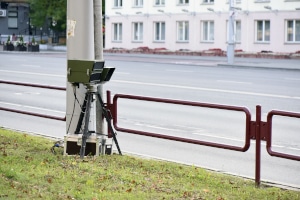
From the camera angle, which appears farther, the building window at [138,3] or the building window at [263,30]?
the building window at [138,3]

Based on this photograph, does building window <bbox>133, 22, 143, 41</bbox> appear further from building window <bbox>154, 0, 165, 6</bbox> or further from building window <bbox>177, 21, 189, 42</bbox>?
building window <bbox>177, 21, 189, 42</bbox>

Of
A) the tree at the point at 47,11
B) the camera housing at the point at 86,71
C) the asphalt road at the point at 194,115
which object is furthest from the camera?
the tree at the point at 47,11

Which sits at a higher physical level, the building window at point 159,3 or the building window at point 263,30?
the building window at point 159,3

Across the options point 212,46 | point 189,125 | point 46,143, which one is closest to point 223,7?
point 212,46

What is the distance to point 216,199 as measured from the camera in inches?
321

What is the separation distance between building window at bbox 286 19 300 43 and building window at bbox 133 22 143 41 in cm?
1811

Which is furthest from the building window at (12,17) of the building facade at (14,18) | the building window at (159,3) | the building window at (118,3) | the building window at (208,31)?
the building window at (208,31)

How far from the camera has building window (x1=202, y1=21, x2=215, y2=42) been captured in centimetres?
6378

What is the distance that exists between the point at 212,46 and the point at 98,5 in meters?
51.9

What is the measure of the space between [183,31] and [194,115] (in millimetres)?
48888

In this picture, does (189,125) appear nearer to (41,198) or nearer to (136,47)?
(41,198)

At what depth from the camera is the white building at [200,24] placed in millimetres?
57344

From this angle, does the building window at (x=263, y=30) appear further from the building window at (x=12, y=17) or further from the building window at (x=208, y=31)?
the building window at (x=12, y=17)

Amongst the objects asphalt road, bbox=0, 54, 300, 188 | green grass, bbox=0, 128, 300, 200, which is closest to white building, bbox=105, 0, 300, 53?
asphalt road, bbox=0, 54, 300, 188
